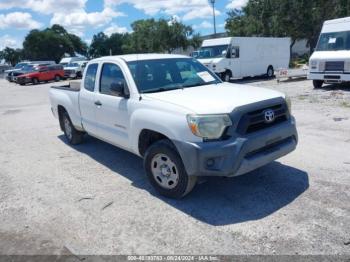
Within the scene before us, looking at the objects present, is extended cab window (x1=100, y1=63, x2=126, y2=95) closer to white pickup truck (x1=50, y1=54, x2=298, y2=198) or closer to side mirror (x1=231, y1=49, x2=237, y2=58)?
white pickup truck (x1=50, y1=54, x2=298, y2=198)

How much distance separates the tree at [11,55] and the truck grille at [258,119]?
364ft

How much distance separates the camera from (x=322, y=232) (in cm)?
353

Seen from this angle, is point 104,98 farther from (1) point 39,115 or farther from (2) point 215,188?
(1) point 39,115

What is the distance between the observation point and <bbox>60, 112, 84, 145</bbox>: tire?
→ 7301 mm

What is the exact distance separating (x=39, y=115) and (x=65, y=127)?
5.04 metres

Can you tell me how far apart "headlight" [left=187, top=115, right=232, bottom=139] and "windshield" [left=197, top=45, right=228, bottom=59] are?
1614 cm

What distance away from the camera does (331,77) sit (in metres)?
13.6

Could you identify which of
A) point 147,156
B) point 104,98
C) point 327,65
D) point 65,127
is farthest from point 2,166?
point 327,65

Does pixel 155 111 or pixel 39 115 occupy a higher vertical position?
pixel 155 111

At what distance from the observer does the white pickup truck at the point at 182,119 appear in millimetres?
3898

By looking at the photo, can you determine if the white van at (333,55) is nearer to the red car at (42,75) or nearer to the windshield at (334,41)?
the windshield at (334,41)

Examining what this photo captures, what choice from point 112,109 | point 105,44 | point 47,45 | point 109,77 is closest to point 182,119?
point 112,109

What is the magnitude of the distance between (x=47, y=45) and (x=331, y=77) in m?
81.4

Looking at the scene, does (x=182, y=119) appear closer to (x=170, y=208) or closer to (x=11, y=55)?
(x=170, y=208)
